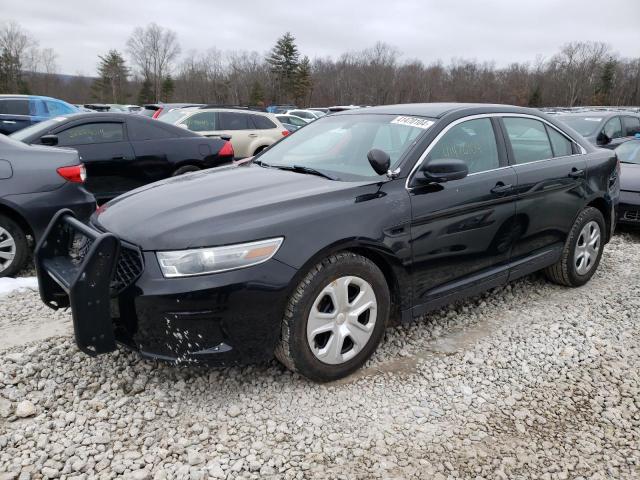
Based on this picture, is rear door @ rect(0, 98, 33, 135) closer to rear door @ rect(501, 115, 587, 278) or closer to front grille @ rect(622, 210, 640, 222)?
rear door @ rect(501, 115, 587, 278)

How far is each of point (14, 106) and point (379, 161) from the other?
12112 millimetres

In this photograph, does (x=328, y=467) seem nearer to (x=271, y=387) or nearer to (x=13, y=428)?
(x=271, y=387)

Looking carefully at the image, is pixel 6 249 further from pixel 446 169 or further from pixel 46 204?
pixel 446 169

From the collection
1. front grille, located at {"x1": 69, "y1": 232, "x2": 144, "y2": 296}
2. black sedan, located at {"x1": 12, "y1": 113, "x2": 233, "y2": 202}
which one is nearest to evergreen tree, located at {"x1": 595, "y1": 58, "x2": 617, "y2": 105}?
black sedan, located at {"x1": 12, "y1": 113, "x2": 233, "y2": 202}

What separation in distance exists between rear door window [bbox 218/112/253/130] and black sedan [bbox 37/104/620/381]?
23.7ft

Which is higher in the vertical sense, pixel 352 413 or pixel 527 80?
pixel 527 80

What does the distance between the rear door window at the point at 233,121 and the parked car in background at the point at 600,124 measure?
648cm

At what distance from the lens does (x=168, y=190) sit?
319 cm

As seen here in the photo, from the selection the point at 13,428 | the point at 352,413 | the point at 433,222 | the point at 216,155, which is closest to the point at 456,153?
the point at 433,222

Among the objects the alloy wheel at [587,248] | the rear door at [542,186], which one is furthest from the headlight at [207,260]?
the alloy wheel at [587,248]

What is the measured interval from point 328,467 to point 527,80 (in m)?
80.6

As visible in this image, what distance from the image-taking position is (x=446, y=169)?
3.03m

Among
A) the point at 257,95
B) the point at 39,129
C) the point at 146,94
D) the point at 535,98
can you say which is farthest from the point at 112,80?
the point at 39,129

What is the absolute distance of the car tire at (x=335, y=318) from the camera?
263cm
